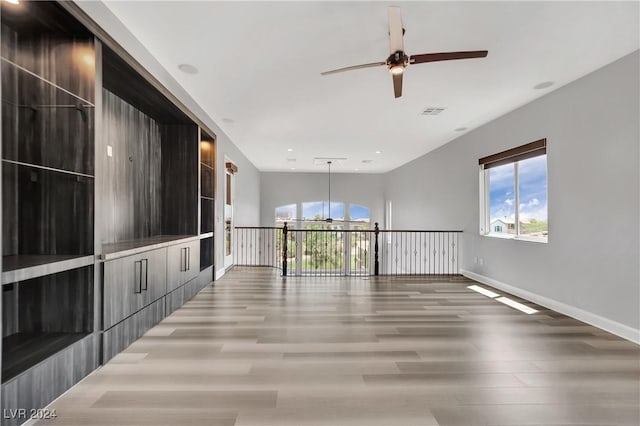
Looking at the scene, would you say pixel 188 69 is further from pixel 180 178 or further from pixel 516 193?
pixel 516 193

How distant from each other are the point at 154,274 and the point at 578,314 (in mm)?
4734

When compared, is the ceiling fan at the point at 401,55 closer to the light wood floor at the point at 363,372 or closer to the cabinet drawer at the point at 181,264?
the light wood floor at the point at 363,372

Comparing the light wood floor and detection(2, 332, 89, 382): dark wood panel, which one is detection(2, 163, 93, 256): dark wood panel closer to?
detection(2, 332, 89, 382): dark wood panel

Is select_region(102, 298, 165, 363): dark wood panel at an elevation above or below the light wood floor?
above

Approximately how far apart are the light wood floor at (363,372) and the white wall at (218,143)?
2.60 metres

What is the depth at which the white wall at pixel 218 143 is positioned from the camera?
2488 mm

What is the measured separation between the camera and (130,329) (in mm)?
2812

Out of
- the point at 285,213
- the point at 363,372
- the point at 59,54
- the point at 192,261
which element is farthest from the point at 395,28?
the point at 285,213

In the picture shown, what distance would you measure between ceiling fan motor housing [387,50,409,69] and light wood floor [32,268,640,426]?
7.97ft

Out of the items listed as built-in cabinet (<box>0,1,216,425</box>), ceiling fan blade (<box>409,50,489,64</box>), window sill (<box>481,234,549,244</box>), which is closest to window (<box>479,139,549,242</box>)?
window sill (<box>481,234,549,244</box>)

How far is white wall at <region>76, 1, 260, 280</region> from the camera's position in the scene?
8.16 ft

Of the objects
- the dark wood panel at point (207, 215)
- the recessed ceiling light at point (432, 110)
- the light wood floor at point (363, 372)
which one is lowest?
the light wood floor at point (363, 372)

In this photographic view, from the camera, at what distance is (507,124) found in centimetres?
488

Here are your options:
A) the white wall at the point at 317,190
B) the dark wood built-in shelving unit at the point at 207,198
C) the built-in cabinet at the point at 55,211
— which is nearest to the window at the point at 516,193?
the dark wood built-in shelving unit at the point at 207,198
